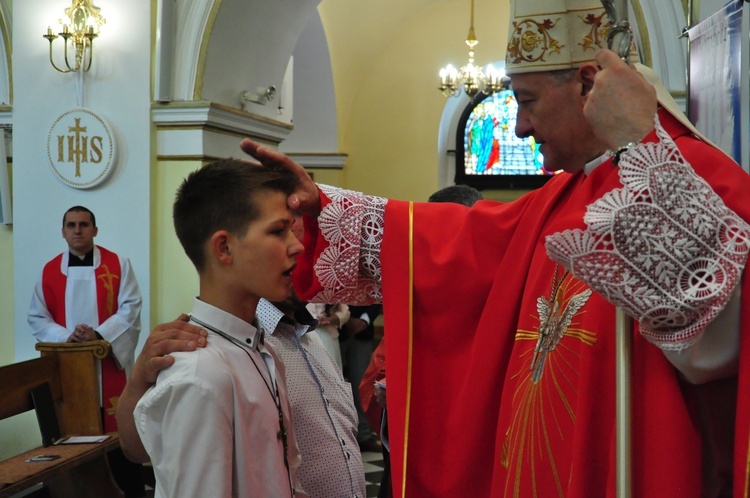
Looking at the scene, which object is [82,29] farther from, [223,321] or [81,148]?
[223,321]

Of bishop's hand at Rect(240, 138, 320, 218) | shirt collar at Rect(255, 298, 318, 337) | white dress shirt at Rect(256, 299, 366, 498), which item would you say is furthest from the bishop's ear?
shirt collar at Rect(255, 298, 318, 337)

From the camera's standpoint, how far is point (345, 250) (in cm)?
192

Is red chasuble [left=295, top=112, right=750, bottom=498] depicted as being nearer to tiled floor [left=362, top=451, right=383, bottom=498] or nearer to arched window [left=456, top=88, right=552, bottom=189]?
tiled floor [left=362, top=451, right=383, bottom=498]

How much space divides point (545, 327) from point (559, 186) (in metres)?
0.36

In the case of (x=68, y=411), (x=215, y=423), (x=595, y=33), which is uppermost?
(x=595, y=33)

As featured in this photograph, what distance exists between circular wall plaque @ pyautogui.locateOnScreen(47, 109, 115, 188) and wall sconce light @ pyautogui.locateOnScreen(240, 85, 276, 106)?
100 centimetres

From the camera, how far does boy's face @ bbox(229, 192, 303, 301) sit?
194 cm

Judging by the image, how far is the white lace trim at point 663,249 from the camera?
120 cm

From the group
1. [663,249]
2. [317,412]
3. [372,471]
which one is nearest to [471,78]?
[372,471]

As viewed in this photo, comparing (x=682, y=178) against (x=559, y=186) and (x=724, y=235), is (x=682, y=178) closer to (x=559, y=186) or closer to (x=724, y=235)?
(x=724, y=235)

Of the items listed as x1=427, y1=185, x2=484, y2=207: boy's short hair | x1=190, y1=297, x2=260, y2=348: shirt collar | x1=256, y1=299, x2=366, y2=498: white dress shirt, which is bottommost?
x1=256, y1=299, x2=366, y2=498: white dress shirt

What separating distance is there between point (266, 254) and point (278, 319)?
2.51 ft

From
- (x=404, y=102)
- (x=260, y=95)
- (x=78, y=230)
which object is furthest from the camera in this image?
(x=404, y=102)

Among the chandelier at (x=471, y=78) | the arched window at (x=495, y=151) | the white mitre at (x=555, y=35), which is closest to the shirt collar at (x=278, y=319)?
the white mitre at (x=555, y=35)
